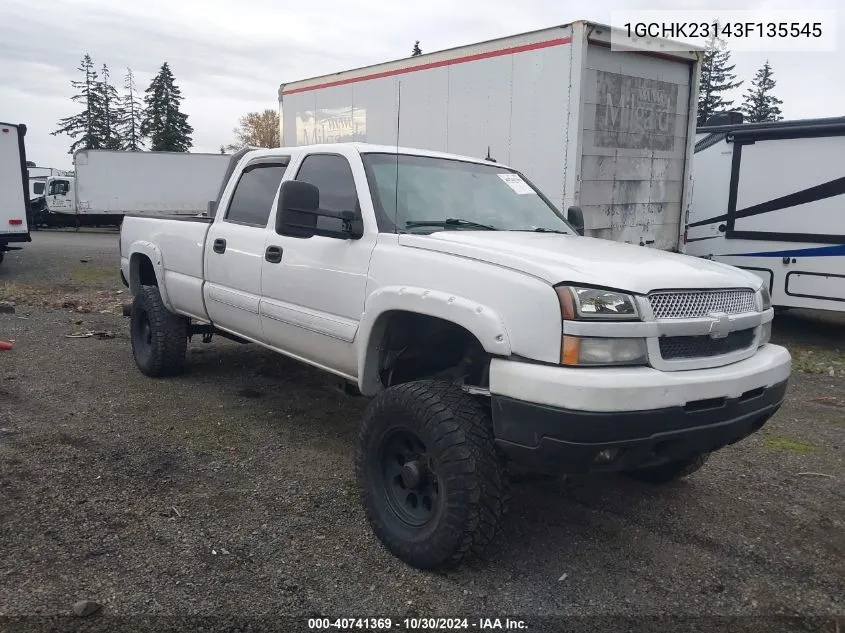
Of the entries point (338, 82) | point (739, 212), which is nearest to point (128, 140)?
point (338, 82)

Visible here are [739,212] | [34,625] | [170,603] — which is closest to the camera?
[34,625]

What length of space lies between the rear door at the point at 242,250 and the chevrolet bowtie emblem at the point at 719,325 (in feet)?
9.04

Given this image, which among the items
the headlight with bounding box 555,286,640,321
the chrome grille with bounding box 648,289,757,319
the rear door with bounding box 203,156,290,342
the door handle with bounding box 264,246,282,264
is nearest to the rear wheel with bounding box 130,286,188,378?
the rear door with bounding box 203,156,290,342

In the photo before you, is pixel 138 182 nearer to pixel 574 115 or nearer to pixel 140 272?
pixel 140 272

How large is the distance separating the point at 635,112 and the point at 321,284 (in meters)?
5.61

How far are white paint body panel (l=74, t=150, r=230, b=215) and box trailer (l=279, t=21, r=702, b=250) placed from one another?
58.6 ft

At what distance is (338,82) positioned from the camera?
10.9 m

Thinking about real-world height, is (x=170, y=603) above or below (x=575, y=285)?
below

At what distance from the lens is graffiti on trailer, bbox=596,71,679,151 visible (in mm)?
7828

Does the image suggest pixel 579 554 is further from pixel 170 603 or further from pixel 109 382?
pixel 109 382

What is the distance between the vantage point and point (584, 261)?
3.16 meters

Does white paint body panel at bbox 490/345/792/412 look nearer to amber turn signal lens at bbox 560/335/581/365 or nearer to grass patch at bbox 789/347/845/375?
amber turn signal lens at bbox 560/335/581/365

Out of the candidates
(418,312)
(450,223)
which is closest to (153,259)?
(450,223)

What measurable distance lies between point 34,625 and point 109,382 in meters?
3.68
